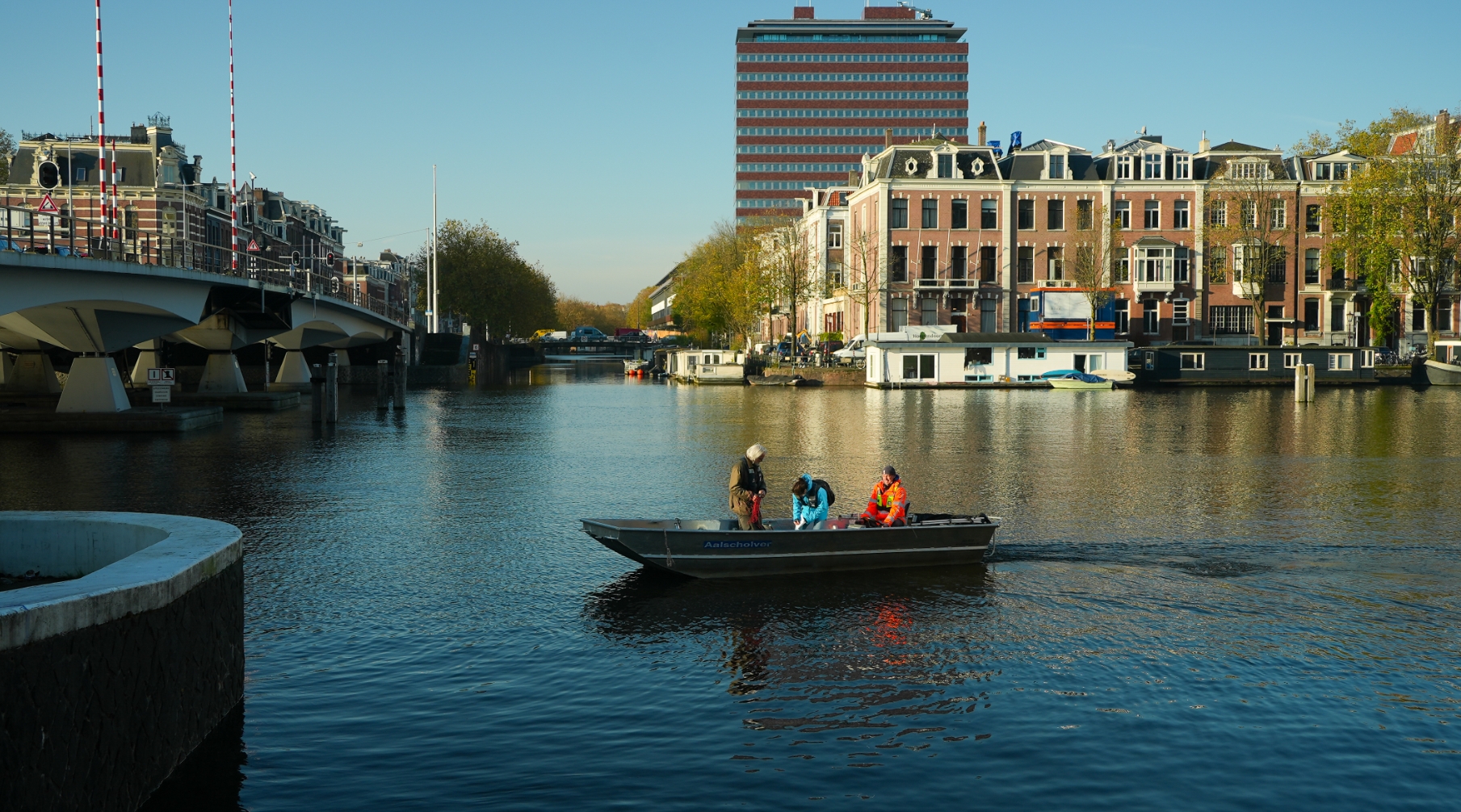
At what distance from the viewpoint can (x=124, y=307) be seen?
1662 inches

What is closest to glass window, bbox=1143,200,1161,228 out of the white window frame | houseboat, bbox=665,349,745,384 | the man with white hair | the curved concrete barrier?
the white window frame

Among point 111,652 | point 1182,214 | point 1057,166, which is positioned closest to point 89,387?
point 111,652

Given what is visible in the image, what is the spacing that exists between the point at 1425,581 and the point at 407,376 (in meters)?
92.9

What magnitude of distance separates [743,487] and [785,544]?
3.81ft

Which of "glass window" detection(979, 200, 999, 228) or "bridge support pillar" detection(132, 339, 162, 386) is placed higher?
"glass window" detection(979, 200, 999, 228)

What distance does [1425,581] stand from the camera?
18188 millimetres

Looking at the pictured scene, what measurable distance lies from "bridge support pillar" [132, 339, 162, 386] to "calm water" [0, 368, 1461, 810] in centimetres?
2778

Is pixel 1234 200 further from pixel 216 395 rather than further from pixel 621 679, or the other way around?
pixel 621 679

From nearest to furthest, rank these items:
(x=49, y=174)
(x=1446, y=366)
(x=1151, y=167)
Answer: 1. (x=49, y=174)
2. (x=1446, y=366)
3. (x=1151, y=167)

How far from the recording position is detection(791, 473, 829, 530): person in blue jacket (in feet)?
60.5

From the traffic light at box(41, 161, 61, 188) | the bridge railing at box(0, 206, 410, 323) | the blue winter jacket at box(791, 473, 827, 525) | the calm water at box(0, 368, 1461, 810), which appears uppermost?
the traffic light at box(41, 161, 61, 188)

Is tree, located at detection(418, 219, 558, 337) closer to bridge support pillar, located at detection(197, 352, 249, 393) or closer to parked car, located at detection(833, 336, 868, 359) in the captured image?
parked car, located at detection(833, 336, 868, 359)

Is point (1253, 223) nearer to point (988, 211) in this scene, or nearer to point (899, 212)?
point (988, 211)

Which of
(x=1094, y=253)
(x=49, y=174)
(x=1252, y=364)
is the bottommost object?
(x=1252, y=364)
